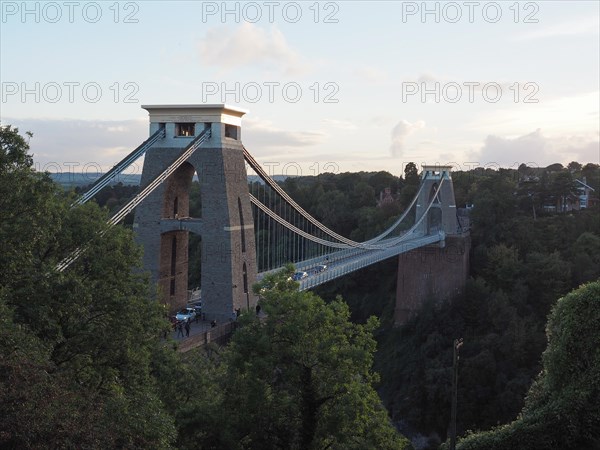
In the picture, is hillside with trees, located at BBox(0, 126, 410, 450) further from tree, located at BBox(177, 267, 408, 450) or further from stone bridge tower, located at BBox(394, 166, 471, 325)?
stone bridge tower, located at BBox(394, 166, 471, 325)

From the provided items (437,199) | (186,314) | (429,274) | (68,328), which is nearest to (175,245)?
(186,314)

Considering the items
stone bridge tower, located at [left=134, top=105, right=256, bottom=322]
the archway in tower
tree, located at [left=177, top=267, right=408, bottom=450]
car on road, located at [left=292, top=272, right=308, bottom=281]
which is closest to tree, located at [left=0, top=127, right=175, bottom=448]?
tree, located at [left=177, top=267, right=408, bottom=450]

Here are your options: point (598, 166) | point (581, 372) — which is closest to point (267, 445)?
point (581, 372)

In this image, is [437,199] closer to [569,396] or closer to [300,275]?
[300,275]

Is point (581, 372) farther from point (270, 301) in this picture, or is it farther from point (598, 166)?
point (598, 166)

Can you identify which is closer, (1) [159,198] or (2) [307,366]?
(2) [307,366]
